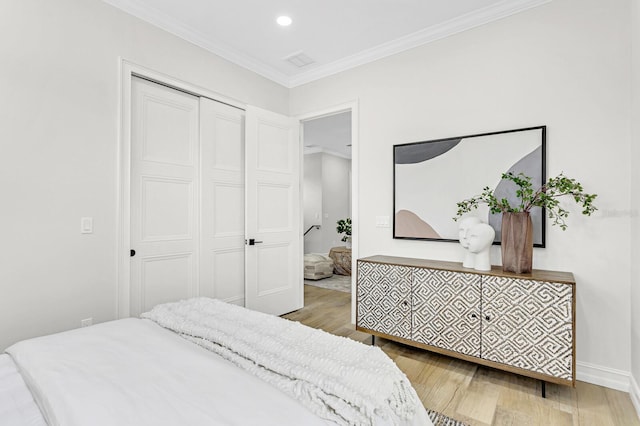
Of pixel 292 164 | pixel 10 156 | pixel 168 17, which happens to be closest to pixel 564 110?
pixel 292 164

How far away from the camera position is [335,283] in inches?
211

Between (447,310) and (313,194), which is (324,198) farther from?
(447,310)

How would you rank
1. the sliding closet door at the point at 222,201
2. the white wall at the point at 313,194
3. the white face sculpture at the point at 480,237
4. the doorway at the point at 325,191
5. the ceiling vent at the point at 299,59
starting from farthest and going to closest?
the white wall at the point at 313,194, the doorway at the point at 325,191, the ceiling vent at the point at 299,59, the sliding closet door at the point at 222,201, the white face sculpture at the point at 480,237

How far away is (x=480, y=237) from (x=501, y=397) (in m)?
1.01

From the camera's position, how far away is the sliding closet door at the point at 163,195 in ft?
8.61

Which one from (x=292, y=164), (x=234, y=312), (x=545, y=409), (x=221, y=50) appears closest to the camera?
(x=234, y=312)

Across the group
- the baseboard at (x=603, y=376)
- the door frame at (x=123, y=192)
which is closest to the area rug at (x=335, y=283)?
the baseboard at (x=603, y=376)

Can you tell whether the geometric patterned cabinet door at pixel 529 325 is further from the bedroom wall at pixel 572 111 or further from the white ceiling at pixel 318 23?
the white ceiling at pixel 318 23

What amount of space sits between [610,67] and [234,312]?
9.20 ft

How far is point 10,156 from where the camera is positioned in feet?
6.52

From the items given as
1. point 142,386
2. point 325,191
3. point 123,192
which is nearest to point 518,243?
point 142,386

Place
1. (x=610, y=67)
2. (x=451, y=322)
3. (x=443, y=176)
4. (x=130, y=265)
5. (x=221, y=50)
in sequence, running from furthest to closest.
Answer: (x=221, y=50), (x=443, y=176), (x=130, y=265), (x=451, y=322), (x=610, y=67)

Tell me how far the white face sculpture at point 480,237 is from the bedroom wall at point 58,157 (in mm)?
2585

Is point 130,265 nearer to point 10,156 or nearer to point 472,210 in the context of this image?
point 10,156
